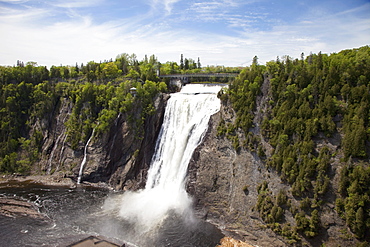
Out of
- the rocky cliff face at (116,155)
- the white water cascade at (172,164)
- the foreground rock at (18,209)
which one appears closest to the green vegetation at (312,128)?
the white water cascade at (172,164)

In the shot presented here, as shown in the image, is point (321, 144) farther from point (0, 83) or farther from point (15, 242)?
point (0, 83)

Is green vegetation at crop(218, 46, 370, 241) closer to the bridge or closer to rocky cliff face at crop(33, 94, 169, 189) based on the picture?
rocky cliff face at crop(33, 94, 169, 189)

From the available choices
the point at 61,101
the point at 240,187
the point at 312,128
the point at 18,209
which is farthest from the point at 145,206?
the point at 61,101

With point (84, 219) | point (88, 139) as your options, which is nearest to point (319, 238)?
point (84, 219)

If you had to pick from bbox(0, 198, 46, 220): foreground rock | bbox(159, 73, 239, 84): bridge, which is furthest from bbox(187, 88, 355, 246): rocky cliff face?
bbox(159, 73, 239, 84): bridge

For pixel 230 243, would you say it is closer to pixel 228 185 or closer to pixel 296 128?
pixel 228 185
